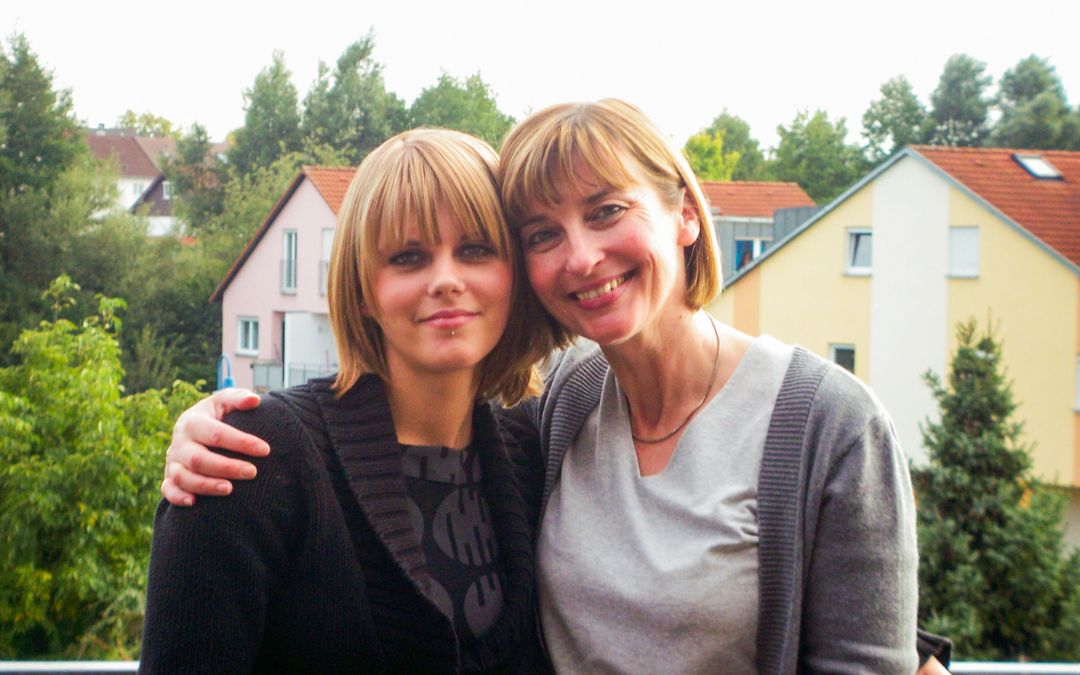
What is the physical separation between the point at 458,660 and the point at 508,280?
0.51m

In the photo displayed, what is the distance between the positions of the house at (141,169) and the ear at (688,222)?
44.8 ft

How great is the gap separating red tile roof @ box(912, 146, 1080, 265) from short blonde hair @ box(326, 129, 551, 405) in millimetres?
17938

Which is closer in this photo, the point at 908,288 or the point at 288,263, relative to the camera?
the point at 288,263

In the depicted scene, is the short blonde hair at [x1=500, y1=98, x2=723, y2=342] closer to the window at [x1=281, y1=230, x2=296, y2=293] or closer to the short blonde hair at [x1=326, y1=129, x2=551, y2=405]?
the short blonde hair at [x1=326, y1=129, x2=551, y2=405]

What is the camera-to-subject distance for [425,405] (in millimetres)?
1678

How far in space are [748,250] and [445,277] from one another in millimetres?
20267

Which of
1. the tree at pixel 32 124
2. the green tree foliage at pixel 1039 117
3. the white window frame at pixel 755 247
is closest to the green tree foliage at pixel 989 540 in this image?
the tree at pixel 32 124

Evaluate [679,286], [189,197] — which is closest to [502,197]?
[679,286]

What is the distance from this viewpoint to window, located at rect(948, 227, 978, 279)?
1906 centimetres

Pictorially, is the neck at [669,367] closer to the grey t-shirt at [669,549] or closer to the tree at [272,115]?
the grey t-shirt at [669,549]

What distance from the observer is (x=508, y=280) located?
1666mm

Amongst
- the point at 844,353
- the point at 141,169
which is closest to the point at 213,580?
the point at 141,169

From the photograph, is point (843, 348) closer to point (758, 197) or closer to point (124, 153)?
point (758, 197)

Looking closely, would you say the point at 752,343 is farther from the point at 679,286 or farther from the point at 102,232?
the point at 102,232
